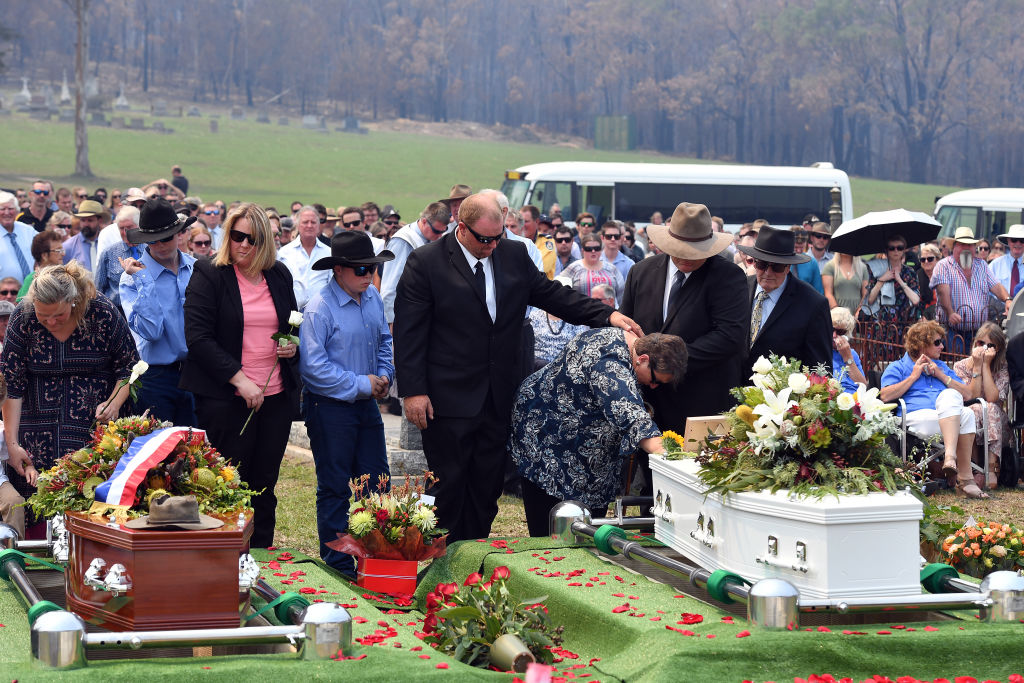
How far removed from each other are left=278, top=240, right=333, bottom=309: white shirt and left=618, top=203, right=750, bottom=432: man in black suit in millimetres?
3483

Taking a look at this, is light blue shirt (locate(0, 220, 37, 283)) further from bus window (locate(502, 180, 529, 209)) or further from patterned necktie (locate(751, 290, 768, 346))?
bus window (locate(502, 180, 529, 209))

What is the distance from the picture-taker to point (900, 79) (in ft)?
269

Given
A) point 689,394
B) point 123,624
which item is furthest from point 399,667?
point 689,394

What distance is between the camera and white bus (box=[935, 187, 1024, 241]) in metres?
25.9

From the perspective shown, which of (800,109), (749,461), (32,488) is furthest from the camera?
(800,109)

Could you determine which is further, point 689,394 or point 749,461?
point 689,394

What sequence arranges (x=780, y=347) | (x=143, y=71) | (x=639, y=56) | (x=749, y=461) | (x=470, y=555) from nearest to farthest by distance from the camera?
1. (x=749, y=461)
2. (x=470, y=555)
3. (x=780, y=347)
4. (x=143, y=71)
5. (x=639, y=56)

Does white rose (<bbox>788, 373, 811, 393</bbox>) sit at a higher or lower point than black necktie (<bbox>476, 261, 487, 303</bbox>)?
lower

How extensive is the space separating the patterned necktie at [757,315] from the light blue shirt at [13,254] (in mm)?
6403

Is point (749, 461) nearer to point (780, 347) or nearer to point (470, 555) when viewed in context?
point (470, 555)

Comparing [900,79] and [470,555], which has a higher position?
[900,79]

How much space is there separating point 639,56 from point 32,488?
293ft

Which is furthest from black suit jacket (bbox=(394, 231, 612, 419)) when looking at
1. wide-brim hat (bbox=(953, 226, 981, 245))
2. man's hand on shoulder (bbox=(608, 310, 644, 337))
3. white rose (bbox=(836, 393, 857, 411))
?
wide-brim hat (bbox=(953, 226, 981, 245))

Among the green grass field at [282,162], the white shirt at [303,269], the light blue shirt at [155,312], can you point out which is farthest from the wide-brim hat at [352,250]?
the green grass field at [282,162]
